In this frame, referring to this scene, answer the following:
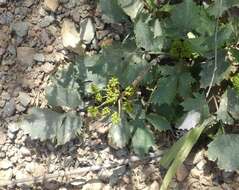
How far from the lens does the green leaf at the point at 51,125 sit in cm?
272

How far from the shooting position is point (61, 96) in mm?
2727

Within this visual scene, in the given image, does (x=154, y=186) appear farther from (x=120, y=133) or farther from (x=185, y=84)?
(x=185, y=84)

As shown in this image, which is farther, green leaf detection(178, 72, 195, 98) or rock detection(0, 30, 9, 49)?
rock detection(0, 30, 9, 49)

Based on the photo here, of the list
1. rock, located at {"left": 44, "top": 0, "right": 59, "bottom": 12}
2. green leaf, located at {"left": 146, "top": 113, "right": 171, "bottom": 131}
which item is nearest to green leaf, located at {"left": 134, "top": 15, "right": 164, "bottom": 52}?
green leaf, located at {"left": 146, "top": 113, "right": 171, "bottom": 131}

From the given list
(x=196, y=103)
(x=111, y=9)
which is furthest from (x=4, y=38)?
(x=196, y=103)

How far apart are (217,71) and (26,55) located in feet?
2.79

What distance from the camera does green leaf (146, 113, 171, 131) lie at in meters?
2.67

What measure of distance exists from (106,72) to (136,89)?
163 mm

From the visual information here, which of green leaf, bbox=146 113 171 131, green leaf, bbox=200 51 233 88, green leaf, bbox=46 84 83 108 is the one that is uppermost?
green leaf, bbox=200 51 233 88

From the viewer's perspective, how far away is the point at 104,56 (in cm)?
266

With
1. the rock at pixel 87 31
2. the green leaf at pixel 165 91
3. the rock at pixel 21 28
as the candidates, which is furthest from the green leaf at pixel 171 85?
the rock at pixel 21 28

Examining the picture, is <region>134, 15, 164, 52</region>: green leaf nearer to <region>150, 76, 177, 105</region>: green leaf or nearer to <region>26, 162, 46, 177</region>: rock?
<region>150, 76, 177, 105</region>: green leaf

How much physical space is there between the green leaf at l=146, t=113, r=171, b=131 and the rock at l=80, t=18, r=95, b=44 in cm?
43

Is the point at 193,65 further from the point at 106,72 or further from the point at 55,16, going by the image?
the point at 55,16
